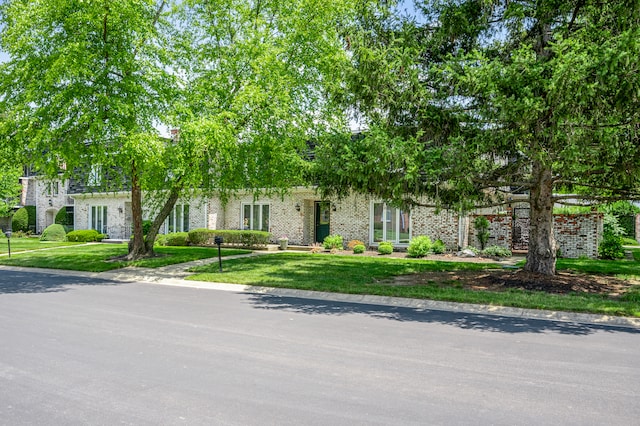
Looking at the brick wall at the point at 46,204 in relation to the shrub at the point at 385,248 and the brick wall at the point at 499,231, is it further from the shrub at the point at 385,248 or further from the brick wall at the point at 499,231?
the brick wall at the point at 499,231

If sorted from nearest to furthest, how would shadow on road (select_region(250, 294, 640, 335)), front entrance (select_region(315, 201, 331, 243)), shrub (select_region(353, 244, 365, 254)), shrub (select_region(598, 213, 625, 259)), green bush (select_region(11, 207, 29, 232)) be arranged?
shadow on road (select_region(250, 294, 640, 335)), shrub (select_region(598, 213, 625, 259)), shrub (select_region(353, 244, 365, 254)), front entrance (select_region(315, 201, 331, 243)), green bush (select_region(11, 207, 29, 232))

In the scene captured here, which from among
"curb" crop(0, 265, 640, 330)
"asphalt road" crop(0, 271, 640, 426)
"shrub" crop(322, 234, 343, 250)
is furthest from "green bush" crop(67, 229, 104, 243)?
"asphalt road" crop(0, 271, 640, 426)

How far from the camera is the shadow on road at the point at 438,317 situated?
8.09 m

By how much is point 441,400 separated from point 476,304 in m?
5.66

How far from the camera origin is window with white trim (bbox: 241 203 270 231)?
2653 cm

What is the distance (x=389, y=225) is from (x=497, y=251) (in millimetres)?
5319

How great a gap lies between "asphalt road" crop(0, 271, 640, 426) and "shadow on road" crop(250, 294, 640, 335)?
41mm

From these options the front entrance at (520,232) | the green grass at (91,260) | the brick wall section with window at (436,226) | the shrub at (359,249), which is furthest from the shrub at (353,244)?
the front entrance at (520,232)

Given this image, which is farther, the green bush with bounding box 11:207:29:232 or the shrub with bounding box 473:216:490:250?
the green bush with bounding box 11:207:29:232

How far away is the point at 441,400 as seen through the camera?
4.79 meters

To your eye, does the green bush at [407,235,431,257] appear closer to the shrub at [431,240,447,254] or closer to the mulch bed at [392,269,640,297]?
the shrub at [431,240,447,254]

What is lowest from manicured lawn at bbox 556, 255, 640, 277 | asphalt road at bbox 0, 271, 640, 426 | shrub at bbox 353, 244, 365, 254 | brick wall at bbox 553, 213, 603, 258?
asphalt road at bbox 0, 271, 640, 426

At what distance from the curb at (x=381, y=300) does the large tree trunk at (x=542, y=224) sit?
11.3 ft

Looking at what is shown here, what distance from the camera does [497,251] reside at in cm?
1895
